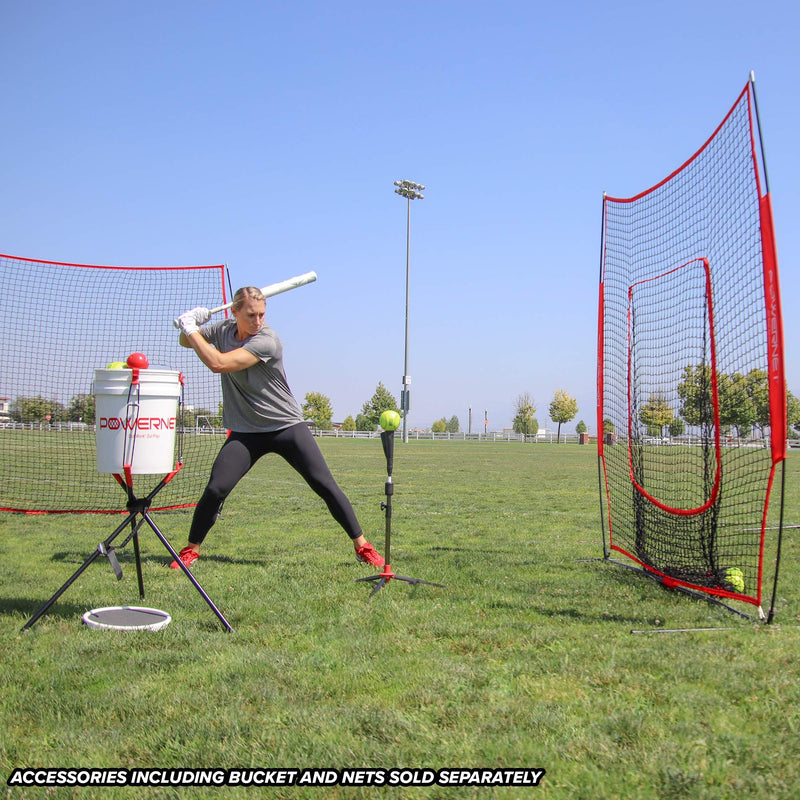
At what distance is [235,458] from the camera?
207 inches


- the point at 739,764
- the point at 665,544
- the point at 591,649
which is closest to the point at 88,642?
the point at 591,649

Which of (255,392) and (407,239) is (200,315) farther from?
(407,239)

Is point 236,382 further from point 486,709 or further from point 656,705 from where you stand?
point 656,705

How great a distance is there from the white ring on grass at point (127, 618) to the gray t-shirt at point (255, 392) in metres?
1.53

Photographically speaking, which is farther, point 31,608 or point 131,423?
point 31,608

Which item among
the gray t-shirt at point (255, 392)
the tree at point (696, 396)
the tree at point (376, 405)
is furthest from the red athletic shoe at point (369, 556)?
the tree at point (376, 405)

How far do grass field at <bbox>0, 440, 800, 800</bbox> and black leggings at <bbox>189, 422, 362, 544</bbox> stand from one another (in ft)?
1.45

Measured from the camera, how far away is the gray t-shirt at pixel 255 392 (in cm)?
519

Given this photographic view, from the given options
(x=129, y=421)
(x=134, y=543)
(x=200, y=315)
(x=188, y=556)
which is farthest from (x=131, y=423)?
(x=188, y=556)

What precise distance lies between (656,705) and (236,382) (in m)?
3.52

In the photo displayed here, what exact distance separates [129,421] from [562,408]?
7687 cm

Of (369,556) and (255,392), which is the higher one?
(255,392)

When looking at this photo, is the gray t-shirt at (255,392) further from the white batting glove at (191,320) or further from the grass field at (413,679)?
the grass field at (413,679)

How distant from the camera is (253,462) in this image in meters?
5.32
